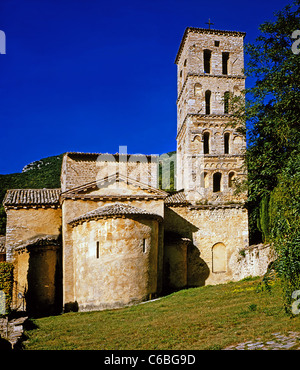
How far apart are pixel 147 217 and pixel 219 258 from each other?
272 inches

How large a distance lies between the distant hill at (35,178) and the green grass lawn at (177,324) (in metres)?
23.7

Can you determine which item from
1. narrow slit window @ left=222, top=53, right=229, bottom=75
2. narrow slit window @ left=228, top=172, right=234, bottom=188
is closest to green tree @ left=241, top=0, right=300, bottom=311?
narrow slit window @ left=228, top=172, right=234, bottom=188

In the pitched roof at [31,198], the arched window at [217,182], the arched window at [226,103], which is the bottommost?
the pitched roof at [31,198]

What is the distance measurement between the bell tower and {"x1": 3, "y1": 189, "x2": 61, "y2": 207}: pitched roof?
8.37 m

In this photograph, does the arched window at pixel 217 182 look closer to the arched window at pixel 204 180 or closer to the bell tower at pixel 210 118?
the bell tower at pixel 210 118

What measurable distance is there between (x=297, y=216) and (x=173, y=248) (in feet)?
49.0

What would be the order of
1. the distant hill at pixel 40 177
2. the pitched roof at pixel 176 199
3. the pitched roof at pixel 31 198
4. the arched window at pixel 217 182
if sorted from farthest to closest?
the distant hill at pixel 40 177
the arched window at pixel 217 182
the pitched roof at pixel 176 199
the pitched roof at pixel 31 198

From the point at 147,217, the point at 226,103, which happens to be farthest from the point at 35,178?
the point at 147,217

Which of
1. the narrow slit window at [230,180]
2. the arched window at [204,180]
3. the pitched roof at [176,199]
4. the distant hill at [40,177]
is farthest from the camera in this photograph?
the distant hill at [40,177]

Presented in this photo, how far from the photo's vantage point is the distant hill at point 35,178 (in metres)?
41.8

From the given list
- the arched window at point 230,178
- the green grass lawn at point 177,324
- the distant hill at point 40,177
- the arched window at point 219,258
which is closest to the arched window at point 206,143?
the arched window at point 230,178
